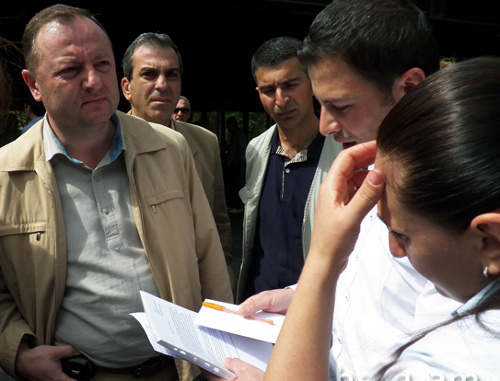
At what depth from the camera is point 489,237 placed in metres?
0.80

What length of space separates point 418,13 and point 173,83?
2.00 m

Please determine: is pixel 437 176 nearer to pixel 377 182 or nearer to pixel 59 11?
pixel 377 182

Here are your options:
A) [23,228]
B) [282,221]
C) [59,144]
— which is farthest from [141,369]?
[282,221]

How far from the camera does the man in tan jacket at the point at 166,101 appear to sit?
3072mm

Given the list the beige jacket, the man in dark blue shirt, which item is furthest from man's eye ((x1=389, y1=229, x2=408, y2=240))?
the man in dark blue shirt

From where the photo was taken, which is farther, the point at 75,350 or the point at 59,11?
the point at 59,11

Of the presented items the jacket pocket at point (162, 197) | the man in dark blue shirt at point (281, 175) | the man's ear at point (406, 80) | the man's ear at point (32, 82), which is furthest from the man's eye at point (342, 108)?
the man's ear at point (32, 82)

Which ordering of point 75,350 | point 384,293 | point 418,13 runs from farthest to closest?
point 75,350
point 418,13
point 384,293

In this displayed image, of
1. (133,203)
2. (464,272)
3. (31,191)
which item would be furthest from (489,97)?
(31,191)

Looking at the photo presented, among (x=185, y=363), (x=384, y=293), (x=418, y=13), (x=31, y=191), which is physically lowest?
(x=185, y=363)

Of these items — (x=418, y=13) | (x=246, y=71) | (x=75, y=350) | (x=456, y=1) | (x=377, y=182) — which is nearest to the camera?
(x=377, y=182)

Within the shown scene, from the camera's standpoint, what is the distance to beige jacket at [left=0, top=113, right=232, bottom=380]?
1.88 m

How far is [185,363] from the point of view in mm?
1963

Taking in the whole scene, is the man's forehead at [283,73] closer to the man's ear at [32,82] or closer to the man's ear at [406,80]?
the man's ear at [32,82]
